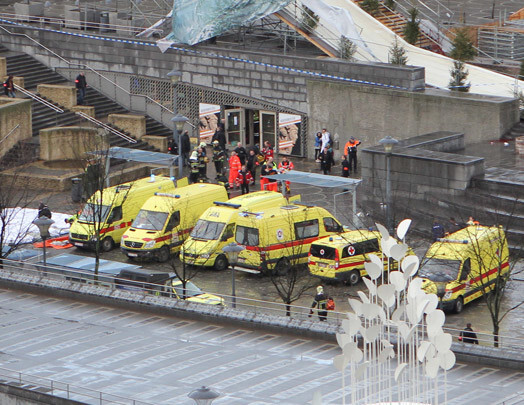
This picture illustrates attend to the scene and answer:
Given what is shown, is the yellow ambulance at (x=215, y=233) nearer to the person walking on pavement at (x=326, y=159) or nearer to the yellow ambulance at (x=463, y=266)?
the yellow ambulance at (x=463, y=266)

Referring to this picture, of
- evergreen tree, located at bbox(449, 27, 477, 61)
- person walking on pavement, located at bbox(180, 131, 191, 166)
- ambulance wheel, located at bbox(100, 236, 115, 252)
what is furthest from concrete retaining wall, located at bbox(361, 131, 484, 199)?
evergreen tree, located at bbox(449, 27, 477, 61)

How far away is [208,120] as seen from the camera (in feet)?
174

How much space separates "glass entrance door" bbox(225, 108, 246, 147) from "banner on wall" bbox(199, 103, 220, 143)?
46 cm

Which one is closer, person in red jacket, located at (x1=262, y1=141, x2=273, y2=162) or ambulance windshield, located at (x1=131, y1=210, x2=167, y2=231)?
ambulance windshield, located at (x1=131, y1=210, x2=167, y2=231)

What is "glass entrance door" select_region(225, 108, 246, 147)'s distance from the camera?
5256cm

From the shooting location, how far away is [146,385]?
76.4ft

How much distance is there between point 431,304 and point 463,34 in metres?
35.7

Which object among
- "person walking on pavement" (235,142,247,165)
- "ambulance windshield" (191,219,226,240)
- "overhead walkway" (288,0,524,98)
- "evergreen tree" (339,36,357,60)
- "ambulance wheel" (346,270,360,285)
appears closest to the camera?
"ambulance wheel" (346,270,360,285)

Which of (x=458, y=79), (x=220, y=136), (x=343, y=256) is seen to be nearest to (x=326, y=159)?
(x=220, y=136)

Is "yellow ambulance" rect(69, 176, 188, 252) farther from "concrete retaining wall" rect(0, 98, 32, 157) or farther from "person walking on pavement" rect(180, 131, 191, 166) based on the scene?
"concrete retaining wall" rect(0, 98, 32, 157)

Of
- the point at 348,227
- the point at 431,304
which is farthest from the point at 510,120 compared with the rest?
the point at 431,304

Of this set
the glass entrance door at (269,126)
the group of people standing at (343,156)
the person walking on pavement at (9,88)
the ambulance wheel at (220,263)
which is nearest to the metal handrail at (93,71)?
the person walking on pavement at (9,88)

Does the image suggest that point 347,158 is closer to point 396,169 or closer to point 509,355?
point 396,169

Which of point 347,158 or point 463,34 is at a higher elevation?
point 463,34
